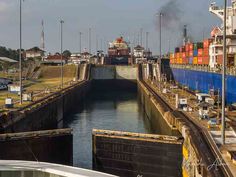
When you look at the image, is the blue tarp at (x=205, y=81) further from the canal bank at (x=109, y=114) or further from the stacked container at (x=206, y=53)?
the canal bank at (x=109, y=114)

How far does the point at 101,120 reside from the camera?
2790 inches

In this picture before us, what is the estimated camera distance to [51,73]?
13638cm

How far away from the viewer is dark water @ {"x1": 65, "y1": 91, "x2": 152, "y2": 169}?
4488 cm

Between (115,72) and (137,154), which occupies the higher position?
(115,72)

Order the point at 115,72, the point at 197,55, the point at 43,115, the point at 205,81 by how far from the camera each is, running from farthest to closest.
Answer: the point at 115,72 → the point at 197,55 → the point at 205,81 → the point at 43,115

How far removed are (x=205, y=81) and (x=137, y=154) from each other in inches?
1866

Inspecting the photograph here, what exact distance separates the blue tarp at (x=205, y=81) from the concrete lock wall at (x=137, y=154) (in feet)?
85.1

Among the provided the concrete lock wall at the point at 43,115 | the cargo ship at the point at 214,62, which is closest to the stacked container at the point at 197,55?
the cargo ship at the point at 214,62

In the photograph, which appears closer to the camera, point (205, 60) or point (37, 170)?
point (37, 170)

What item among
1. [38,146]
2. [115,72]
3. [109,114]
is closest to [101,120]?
[109,114]

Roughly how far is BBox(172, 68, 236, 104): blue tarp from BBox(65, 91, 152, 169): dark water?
1210 cm

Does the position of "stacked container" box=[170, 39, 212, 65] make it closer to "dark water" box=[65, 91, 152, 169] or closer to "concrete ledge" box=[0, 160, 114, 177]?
"dark water" box=[65, 91, 152, 169]

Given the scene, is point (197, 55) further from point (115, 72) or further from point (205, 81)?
point (115, 72)

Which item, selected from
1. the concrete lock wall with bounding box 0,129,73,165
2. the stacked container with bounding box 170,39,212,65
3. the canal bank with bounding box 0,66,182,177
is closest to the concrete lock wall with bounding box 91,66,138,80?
the canal bank with bounding box 0,66,182,177
